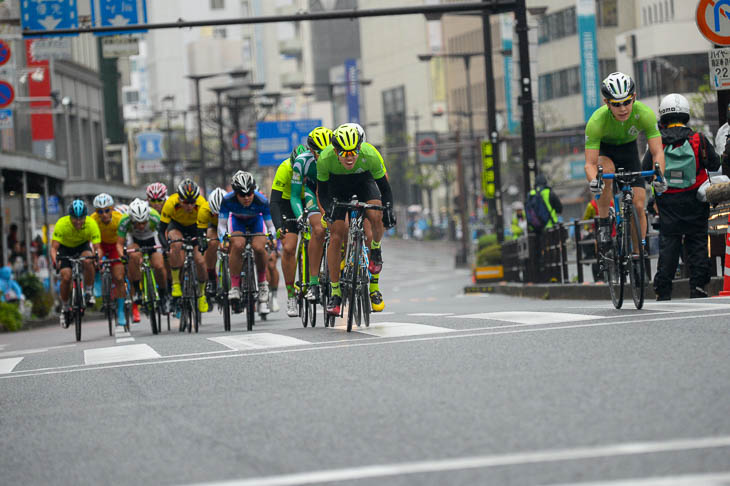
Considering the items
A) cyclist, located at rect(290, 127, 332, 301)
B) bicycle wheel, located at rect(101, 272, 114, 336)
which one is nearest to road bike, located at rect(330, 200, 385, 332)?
cyclist, located at rect(290, 127, 332, 301)

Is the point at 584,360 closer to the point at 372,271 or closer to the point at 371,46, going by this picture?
the point at 372,271

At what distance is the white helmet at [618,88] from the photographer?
13.2 metres

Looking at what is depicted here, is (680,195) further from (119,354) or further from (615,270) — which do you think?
→ (119,354)

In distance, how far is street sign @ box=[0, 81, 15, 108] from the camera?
33.1 meters

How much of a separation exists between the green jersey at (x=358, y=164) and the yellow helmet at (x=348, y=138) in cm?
35

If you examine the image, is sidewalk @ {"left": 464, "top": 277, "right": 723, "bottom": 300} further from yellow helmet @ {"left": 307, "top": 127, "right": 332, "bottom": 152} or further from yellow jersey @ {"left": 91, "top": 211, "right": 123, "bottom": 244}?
yellow jersey @ {"left": 91, "top": 211, "right": 123, "bottom": 244}

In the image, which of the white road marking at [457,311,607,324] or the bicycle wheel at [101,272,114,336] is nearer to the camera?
the white road marking at [457,311,607,324]

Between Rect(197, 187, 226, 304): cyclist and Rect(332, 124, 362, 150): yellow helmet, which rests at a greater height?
Rect(332, 124, 362, 150): yellow helmet

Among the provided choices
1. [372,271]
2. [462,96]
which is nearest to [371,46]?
[462,96]

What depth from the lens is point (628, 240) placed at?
13.2 meters

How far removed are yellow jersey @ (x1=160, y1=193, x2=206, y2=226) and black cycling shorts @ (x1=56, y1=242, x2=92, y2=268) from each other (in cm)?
161

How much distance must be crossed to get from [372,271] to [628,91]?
9.40ft

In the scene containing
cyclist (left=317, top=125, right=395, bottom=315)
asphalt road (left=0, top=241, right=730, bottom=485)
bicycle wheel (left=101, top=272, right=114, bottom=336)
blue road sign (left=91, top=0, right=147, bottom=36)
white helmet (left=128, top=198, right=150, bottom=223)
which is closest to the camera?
asphalt road (left=0, top=241, right=730, bottom=485)

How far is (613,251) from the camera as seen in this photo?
1345cm
